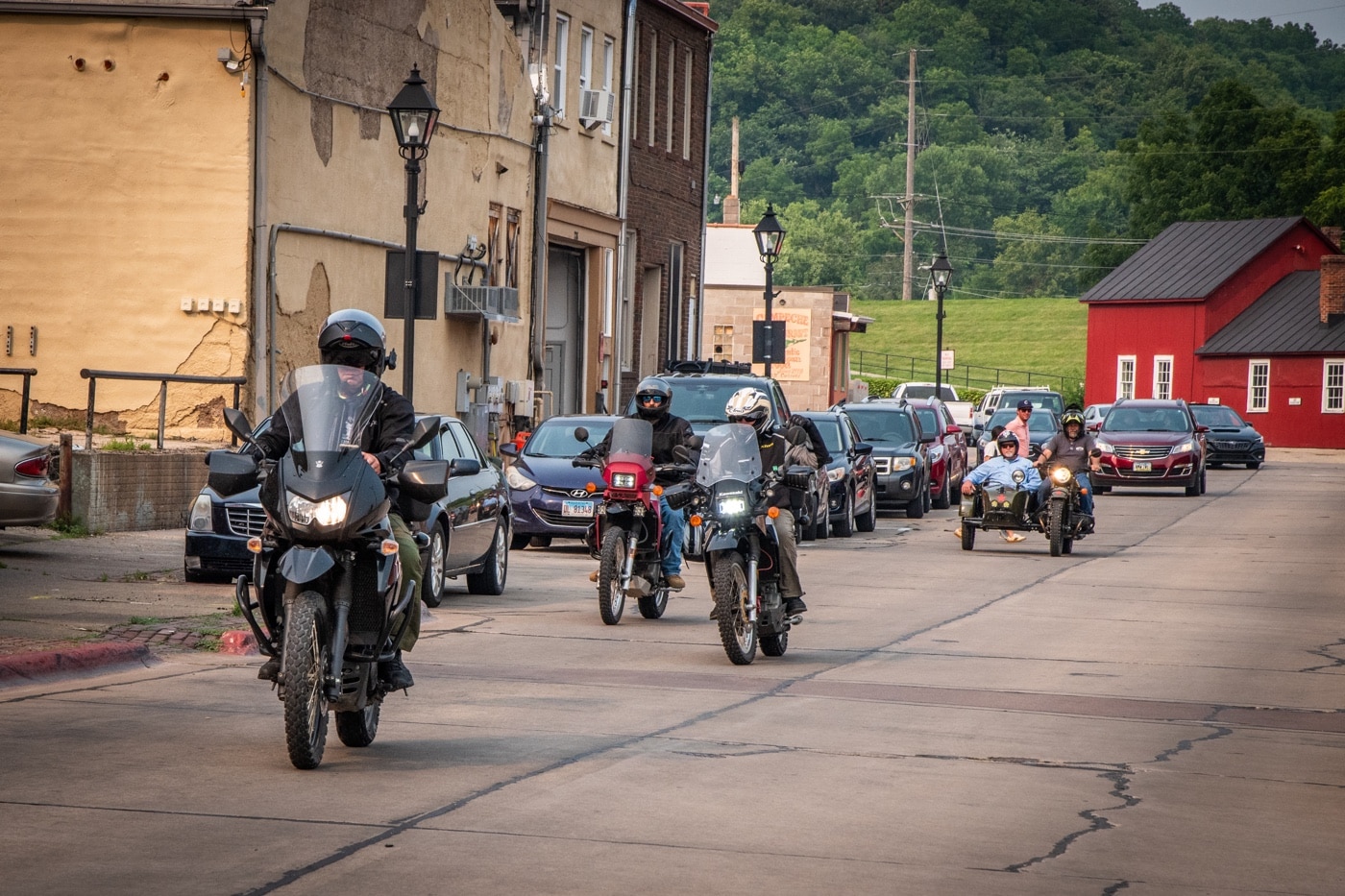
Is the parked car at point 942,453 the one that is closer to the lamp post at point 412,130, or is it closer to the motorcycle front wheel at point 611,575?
the lamp post at point 412,130

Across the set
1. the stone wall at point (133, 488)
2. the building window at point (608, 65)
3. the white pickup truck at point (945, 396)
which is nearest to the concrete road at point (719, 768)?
the stone wall at point (133, 488)

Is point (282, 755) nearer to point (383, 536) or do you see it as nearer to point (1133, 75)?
point (383, 536)

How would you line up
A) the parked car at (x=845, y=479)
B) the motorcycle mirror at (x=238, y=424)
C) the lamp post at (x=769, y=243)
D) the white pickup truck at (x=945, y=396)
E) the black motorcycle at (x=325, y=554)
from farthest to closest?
1. the white pickup truck at (x=945, y=396)
2. the lamp post at (x=769, y=243)
3. the parked car at (x=845, y=479)
4. the motorcycle mirror at (x=238, y=424)
5. the black motorcycle at (x=325, y=554)

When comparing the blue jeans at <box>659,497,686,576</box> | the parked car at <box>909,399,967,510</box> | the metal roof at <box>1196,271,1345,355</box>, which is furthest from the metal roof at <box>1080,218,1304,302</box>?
the blue jeans at <box>659,497,686,576</box>

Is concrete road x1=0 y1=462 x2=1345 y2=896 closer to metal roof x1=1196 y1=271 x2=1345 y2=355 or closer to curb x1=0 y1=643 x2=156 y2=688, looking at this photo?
curb x1=0 y1=643 x2=156 y2=688

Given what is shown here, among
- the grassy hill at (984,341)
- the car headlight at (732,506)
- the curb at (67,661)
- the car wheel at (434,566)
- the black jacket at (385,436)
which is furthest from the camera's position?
the grassy hill at (984,341)

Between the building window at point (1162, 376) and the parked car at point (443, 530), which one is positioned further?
the building window at point (1162, 376)

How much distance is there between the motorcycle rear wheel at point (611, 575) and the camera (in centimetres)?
1502

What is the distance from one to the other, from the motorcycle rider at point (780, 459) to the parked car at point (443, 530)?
222 centimetres

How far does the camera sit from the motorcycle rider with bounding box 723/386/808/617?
42.6ft

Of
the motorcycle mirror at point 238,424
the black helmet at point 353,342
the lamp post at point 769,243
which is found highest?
the lamp post at point 769,243

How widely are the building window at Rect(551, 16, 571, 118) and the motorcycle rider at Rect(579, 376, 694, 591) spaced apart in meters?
19.6

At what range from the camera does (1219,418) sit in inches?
2172

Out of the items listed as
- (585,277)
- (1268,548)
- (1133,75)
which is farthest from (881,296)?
(1268,548)
